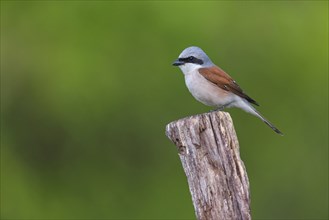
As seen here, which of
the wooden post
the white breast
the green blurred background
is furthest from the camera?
the green blurred background

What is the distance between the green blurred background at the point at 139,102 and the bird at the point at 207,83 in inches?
205

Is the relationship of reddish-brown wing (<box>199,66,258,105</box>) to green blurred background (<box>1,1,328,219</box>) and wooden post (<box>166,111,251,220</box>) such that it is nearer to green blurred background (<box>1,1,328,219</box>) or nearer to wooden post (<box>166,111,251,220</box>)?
wooden post (<box>166,111,251,220</box>)

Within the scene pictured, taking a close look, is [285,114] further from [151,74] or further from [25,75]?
[25,75]

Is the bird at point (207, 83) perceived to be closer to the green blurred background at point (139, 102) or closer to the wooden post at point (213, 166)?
the wooden post at point (213, 166)

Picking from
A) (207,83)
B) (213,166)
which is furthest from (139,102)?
(213,166)

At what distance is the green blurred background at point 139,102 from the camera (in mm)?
14474

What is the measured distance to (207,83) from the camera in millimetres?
8328

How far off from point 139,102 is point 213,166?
955cm

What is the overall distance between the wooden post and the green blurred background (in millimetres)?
7646

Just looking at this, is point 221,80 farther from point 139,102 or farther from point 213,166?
point 139,102

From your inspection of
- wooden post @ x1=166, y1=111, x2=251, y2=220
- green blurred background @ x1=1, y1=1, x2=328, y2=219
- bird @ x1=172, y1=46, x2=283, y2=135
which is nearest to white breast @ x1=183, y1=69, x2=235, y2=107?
bird @ x1=172, y1=46, x2=283, y2=135

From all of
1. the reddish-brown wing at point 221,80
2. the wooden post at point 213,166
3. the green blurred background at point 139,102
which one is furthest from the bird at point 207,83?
the green blurred background at point 139,102

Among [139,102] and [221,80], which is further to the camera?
[139,102]

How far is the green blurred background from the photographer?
14.5 meters
